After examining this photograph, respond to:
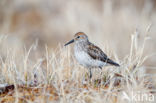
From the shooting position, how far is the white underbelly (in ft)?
21.1

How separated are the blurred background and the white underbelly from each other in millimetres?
4832

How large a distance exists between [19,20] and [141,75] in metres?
9.66

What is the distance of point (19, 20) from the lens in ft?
48.2

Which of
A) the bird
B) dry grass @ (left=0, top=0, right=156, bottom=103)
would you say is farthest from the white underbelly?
dry grass @ (left=0, top=0, right=156, bottom=103)

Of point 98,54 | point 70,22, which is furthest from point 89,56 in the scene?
point 70,22

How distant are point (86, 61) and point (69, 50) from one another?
493 millimetres

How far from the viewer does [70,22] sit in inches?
526

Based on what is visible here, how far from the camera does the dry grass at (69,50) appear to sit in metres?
5.25

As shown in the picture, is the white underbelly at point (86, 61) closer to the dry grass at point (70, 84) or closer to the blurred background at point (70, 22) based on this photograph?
the dry grass at point (70, 84)

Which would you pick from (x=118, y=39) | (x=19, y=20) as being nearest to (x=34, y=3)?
(x=19, y=20)

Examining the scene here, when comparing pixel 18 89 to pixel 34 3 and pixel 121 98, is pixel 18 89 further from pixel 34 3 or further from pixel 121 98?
Result: pixel 34 3

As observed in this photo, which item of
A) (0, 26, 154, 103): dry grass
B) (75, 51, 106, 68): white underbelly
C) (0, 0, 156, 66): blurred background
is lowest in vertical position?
(0, 26, 154, 103): dry grass

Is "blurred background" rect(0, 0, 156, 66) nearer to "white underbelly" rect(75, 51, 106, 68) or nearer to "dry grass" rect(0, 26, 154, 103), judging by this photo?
"white underbelly" rect(75, 51, 106, 68)

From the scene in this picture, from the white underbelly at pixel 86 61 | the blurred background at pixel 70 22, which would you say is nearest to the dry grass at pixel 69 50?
the blurred background at pixel 70 22
